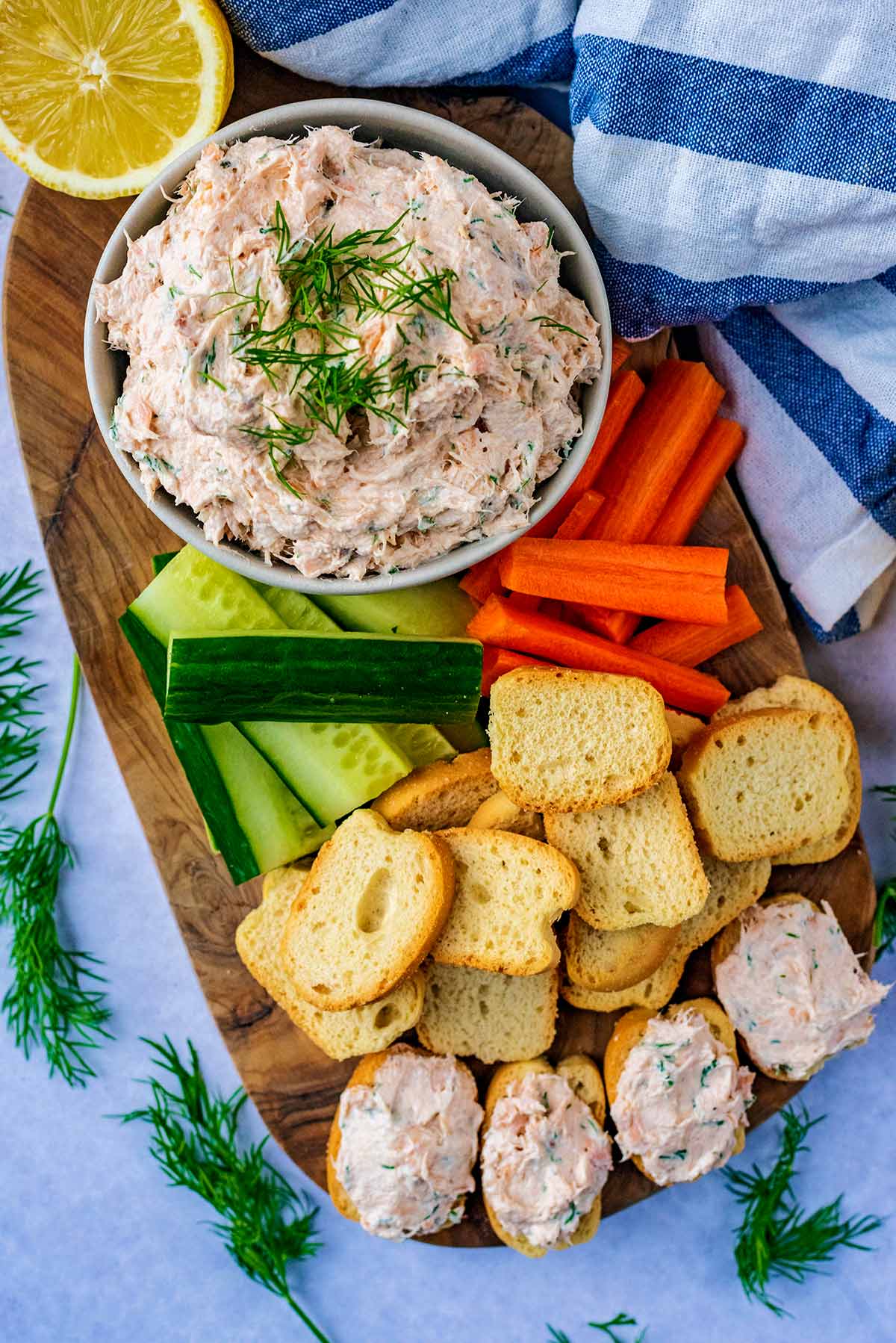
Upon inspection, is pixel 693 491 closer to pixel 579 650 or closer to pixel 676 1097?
pixel 579 650

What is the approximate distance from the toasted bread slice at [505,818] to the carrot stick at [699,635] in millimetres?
399

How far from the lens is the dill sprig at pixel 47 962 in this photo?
8.38 feet

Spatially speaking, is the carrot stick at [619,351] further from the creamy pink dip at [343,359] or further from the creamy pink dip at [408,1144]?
the creamy pink dip at [408,1144]

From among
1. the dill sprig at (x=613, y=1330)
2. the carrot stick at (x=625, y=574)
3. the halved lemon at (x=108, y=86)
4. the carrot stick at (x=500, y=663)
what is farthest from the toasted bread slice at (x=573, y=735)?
the dill sprig at (x=613, y=1330)

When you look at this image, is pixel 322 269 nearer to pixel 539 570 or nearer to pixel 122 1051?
pixel 539 570

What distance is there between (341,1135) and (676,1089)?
69cm

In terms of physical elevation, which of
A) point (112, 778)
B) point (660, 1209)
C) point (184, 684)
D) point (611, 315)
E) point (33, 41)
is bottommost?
point (660, 1209)

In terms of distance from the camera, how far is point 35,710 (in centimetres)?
259

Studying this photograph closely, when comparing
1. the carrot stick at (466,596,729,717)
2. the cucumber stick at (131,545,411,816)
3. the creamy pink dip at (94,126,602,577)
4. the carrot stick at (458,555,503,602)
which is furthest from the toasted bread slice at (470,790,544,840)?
the creamy pink dip at (94,126,602,577)

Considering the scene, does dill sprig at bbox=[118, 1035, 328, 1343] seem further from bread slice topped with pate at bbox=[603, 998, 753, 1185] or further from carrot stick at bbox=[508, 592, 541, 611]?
carrot stick at bbox=[508, 592, 541, 611]

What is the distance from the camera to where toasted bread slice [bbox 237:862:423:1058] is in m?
2.20

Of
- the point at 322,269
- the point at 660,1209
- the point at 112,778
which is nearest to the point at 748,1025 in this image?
the point at 660,1209

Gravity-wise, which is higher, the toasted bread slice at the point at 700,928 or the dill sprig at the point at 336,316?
the dill sprig at the point at 336,316

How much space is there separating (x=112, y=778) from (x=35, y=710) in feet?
0.80
